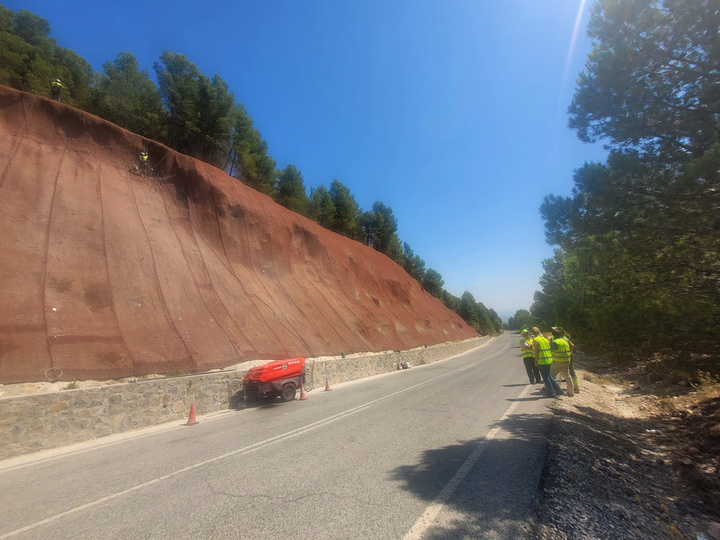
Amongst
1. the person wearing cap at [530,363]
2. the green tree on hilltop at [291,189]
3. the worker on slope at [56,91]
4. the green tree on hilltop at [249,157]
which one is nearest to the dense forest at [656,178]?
the person wearing cap at [530,363]

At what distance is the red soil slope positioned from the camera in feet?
36.6

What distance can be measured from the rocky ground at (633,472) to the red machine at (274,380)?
7496 millimetres

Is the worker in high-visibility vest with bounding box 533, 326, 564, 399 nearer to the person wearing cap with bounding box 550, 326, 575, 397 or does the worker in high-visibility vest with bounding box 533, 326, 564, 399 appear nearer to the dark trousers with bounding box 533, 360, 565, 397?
the dark trousers with bounding box 533, 360, 565, 397

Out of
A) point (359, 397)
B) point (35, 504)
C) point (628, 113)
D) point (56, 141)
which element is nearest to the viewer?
point (35, 504)

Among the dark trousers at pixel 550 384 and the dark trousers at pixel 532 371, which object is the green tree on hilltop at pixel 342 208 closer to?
the dark trousers at pixel 532 371

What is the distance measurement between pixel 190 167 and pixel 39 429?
18.6 meters

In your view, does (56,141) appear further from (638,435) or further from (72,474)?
(638,435)

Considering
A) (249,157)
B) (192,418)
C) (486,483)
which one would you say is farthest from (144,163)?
(486,483)

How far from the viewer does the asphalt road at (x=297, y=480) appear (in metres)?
3.40

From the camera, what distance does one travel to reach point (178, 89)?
85.8 feet

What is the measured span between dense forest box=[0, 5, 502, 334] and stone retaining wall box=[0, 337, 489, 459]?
22.6 meters

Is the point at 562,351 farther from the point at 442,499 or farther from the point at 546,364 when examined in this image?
the point at 442,499

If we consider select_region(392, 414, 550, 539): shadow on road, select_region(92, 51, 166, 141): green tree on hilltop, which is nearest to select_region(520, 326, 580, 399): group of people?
select_region(392, 414, 550, 539): shadow on road

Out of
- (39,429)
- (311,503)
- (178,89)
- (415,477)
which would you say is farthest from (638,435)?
(178,89)
